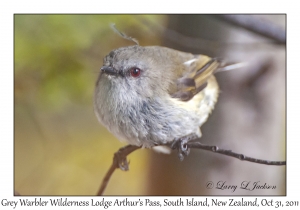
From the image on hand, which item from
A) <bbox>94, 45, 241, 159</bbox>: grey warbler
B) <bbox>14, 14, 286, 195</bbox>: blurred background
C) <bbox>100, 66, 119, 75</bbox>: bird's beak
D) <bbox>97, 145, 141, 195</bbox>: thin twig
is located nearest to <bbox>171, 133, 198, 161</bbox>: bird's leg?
<bbox>94, 45, 241, 159</bbox>: grey warbler

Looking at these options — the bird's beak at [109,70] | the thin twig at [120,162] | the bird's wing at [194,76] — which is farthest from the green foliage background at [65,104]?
the bird's beak at [109,70]

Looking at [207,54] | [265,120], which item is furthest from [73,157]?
[265,120]

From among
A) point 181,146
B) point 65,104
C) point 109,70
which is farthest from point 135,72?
point 65,104

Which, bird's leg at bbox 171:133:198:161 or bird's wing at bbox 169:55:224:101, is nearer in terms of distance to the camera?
bird's leg at bbox 171:133:198:161

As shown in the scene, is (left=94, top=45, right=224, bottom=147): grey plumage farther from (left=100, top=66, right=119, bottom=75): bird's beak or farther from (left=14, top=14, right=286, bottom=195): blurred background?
(left=14, top=14, right=286, bottom=195): blurred background

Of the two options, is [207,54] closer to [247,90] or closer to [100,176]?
[247,90]

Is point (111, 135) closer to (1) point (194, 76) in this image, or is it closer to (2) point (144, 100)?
(2) point (144, 100)
